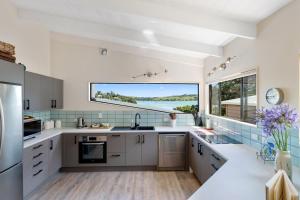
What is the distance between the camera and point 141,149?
4.51 m

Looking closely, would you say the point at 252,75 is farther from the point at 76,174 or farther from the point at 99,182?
the point at 76,174

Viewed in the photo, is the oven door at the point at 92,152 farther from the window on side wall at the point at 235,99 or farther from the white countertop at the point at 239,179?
the white countertop at the point at 239,179

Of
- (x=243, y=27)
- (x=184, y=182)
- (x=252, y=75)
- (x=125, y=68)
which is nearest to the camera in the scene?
(x=243, y=27)

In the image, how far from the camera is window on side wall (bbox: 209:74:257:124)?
3148mm

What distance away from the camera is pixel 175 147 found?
4.52m

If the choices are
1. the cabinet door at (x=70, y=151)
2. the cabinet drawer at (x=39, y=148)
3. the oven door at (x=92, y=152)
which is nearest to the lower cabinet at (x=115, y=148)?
the oven door at (x=92, y=152)

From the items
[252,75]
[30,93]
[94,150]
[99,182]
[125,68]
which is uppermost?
[125,68]

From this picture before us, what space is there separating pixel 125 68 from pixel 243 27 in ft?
9.62

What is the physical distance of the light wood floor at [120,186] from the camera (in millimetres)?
3365

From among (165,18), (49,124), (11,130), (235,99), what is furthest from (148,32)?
(49,124)

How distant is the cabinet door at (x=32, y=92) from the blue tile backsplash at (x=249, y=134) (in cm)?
330

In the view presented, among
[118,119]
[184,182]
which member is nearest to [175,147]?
[184,182]

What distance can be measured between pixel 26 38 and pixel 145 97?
8.76ft

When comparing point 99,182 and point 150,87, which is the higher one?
point 150,87
